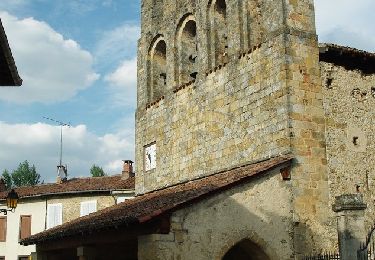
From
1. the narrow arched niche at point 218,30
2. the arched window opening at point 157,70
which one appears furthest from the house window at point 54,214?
the narrow arched niche at point 218,30

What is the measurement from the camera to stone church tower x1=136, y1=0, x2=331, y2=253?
440 inches

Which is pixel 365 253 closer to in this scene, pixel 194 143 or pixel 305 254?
pixel 305 254

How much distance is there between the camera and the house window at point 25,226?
26759 mm

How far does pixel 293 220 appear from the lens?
35.5 feet

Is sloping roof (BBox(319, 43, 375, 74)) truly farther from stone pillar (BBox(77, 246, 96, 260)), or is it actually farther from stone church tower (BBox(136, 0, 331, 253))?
stone pillar (BBox(77, 246, 96, 260))

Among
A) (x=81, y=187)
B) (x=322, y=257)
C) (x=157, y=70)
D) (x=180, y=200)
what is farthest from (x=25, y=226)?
(x=322, y=257)

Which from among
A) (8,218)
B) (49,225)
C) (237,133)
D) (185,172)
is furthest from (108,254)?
(8,218)

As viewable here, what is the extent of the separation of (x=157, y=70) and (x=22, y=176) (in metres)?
34.6

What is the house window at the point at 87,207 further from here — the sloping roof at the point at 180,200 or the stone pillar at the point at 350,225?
the stone pillar at the point at 350,225

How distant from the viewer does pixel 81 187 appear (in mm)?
26094

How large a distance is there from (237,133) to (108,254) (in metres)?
4.32

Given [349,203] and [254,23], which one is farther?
[254,23]

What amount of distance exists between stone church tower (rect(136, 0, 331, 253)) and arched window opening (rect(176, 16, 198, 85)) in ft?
0.09

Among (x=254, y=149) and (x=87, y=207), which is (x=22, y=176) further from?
(x=254, y=149)
